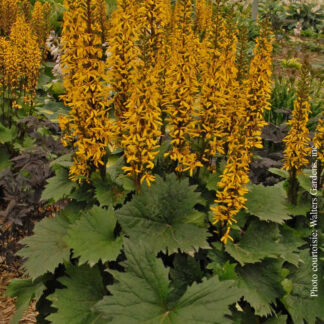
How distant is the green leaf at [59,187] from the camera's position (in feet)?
9.46

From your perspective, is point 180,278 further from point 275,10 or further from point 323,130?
point 275,10

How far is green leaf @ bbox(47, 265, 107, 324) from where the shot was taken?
2.39 m

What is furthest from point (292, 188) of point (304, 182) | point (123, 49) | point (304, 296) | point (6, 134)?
point (6, 134)

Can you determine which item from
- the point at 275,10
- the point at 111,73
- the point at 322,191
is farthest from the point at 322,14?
the point at 111,73

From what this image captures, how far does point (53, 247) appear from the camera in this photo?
268 cm

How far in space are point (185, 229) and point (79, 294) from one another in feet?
2.84

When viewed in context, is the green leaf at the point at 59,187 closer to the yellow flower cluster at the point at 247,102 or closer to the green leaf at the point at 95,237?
the green leaf at the point at 95,237

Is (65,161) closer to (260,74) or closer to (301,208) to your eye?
(260,74)

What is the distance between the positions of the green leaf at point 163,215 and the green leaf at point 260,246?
0.99 ft

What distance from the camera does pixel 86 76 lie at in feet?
7.74

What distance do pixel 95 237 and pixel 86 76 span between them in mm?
1105

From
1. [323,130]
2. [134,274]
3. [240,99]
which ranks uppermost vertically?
[240,99]

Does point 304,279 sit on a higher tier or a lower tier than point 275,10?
lower

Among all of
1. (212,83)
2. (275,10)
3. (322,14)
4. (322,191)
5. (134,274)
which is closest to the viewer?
(134,274)
